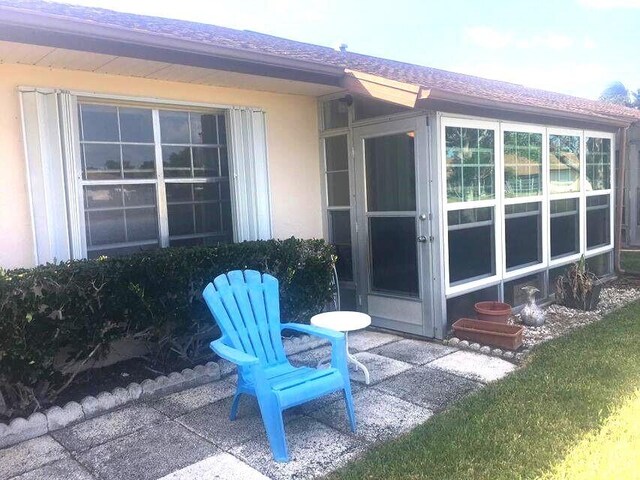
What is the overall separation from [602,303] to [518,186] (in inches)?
76.1

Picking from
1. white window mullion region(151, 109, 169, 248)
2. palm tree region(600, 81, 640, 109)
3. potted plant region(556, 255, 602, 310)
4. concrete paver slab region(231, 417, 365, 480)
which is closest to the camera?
concrete paver slab region(231, 417, 365, 480)

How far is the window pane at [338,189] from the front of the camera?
586 cm

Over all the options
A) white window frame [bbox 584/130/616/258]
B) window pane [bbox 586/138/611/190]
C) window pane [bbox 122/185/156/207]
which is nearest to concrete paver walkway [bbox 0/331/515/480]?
window pane [bbox 122/185/156/207]

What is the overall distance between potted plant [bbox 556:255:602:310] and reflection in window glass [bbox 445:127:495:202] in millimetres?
1646

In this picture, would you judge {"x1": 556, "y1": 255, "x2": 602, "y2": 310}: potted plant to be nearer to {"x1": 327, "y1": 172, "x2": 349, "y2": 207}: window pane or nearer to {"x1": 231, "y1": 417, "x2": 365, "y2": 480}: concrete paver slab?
{"x1": 327, "y1": 172, "x2": 349, "y2": 207}: window pane

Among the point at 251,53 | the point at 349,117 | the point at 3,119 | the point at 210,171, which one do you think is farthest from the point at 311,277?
the point at 3,119

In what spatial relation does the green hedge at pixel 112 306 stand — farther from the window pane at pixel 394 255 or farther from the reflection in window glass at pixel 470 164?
the reflection in window glass at pixel 470 164

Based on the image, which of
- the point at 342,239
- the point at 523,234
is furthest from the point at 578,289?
the point at 342,239

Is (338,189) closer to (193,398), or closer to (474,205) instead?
(474,205)

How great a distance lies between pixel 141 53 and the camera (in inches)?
153

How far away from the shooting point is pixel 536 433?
317 centimetres

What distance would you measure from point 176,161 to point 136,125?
1.55 ft

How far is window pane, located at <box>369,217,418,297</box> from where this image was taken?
5.32 metres

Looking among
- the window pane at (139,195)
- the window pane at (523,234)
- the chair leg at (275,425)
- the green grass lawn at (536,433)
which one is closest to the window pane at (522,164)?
the window pane at (523,234)
